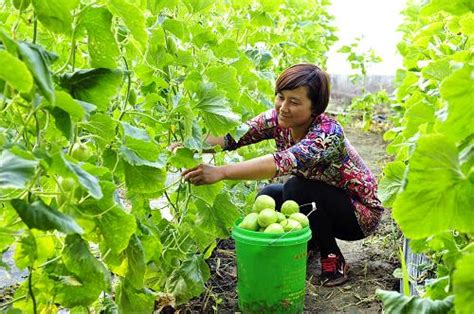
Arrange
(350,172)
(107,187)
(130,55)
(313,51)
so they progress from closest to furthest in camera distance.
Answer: (107,187)
(130,55)
(350,172)
(313,51)

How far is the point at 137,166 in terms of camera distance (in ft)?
5.72

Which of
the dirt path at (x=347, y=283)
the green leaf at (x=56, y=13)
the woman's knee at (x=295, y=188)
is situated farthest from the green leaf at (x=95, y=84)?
the woman's knee at (x=295, y=188)

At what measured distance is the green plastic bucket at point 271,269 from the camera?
2367 mm

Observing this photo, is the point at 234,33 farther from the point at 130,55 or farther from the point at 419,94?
the point at 130,55

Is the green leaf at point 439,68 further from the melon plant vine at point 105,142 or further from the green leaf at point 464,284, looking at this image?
the green leaf at point 464,284

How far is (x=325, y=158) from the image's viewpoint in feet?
9.02

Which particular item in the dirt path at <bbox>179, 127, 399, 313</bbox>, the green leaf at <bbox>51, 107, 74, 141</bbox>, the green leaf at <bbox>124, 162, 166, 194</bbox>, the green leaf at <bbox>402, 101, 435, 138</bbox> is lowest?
the dirt path at <bbox>179, 127, 399, 313</bbox>

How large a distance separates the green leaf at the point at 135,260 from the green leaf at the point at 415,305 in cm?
76

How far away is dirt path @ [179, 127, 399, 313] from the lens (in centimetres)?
271

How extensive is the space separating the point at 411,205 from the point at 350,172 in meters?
1.98

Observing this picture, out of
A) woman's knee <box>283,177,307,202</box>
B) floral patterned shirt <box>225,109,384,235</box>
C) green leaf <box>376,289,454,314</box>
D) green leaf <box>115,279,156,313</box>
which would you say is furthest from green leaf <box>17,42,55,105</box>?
woman's knee <box>283,177,307,202</box>

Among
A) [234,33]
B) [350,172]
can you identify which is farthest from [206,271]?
[234,33]

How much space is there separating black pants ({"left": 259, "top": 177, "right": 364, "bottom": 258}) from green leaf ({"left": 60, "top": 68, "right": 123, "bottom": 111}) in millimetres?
1639

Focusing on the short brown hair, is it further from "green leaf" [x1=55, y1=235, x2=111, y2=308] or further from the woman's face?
"green leaf" [x1=55, y1=235, x2=111, y2=308]
